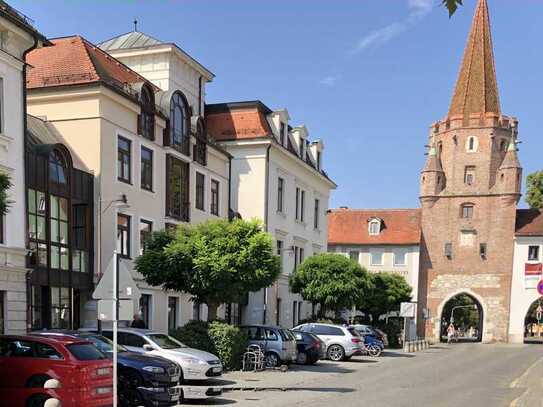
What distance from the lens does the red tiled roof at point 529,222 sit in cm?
5244

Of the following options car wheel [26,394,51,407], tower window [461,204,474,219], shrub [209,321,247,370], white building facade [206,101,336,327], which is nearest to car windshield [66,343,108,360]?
car wheel [26,394,51,407]

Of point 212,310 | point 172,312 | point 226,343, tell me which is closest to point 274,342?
point 226,343

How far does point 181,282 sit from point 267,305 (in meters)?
15.8

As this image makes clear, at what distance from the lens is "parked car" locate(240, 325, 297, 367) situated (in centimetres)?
2089

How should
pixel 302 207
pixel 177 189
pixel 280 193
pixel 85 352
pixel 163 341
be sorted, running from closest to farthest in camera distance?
1. pixel 85 352
2. pixel 163 341
3. pixel 177 189
4. pixel 280 193
5. pixel 302 207

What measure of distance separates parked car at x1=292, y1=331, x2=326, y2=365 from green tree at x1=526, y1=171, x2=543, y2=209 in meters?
45.1

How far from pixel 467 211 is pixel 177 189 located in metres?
36.6

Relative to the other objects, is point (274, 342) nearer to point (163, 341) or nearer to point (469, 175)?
point (163, 341)

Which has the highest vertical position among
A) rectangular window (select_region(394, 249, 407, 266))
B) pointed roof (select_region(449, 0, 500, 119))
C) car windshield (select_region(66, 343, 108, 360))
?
pointed roof (select_region(449, 0, 500, 119))

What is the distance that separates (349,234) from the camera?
203 ft

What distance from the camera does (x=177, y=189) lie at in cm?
2711

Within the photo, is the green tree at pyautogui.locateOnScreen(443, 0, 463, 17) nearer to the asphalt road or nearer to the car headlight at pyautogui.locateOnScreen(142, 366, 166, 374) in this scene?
the car headlight at pyautogui.locateOnScreen(142, 366, 166, 374)

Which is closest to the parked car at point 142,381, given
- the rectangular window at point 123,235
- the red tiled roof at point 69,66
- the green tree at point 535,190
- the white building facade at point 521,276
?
the rectangular window at point 123,235

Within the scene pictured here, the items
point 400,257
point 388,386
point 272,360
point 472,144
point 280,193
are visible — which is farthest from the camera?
point 400,257
